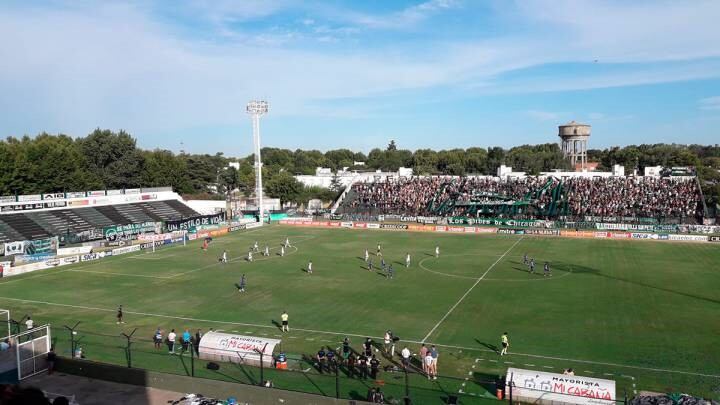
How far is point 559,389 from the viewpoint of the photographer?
19266mm

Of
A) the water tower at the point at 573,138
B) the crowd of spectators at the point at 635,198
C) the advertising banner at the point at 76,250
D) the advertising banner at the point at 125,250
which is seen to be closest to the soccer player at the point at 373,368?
the advertising banner at the point at 125,250

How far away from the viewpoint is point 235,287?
40844 mm

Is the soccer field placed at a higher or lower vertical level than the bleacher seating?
lower

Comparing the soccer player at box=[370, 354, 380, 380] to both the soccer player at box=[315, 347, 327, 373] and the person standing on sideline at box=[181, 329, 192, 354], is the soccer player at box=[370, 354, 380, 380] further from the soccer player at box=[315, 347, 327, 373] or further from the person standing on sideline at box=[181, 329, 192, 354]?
the person standing on sideline at box=[181, 329, 192, 354]

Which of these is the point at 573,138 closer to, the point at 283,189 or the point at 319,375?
the point at 283,189

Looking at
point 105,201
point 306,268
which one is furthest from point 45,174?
point 306,268

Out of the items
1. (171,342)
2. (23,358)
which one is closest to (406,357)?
(171,342)

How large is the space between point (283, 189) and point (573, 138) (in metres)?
81.4

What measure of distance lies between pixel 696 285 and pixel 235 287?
3342 cm

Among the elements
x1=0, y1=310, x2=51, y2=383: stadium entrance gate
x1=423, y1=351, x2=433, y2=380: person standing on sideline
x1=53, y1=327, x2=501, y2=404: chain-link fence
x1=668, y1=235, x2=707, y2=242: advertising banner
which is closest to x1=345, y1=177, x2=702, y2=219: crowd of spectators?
x1=668, y1=235, x2=707, y2=242: advertising banner

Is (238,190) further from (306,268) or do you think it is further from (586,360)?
(586,360)

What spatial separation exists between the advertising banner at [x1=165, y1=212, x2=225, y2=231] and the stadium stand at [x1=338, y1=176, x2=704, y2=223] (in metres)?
21.4

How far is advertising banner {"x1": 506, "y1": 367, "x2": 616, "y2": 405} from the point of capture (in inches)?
728

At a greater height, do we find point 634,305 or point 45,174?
point 45,174
